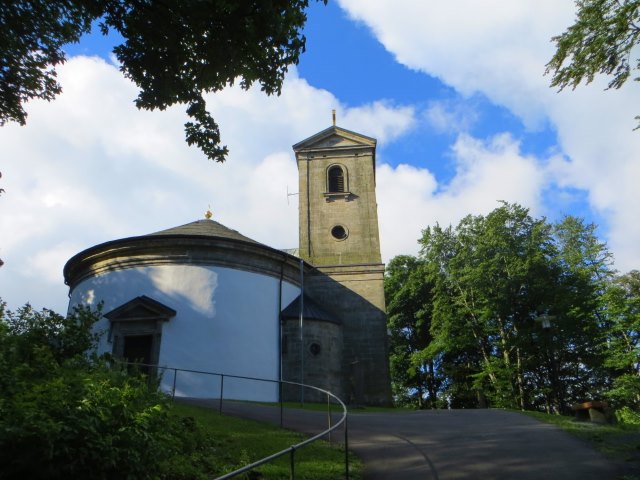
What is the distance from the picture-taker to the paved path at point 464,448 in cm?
774

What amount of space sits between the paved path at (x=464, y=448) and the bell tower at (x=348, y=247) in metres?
9.15

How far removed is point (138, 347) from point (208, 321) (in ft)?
8.88

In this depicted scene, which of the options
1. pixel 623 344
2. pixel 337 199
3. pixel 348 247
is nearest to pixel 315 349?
pixel 348 247

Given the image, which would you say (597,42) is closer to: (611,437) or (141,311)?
(611,437)

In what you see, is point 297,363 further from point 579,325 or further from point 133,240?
point 579,325

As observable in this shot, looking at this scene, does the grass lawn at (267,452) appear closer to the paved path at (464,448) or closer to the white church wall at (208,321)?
the paved path at (464,448)

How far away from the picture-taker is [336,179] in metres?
28.2

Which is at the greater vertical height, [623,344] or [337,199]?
[337,199]

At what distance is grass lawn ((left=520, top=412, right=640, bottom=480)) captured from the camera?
8.46 metres

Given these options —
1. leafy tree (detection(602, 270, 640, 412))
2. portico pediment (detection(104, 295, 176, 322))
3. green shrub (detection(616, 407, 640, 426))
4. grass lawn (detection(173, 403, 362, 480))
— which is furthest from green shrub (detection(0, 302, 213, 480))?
leafy tree (detection(602, 270, 640, 412))

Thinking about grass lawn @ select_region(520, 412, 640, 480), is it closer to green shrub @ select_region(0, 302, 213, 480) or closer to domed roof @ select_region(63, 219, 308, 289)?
green shrub @ select_region(0, 302, 213, 480)

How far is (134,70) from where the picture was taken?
27.6ft

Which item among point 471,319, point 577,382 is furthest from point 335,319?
point 577,382

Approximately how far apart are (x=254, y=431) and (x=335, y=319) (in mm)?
12798
